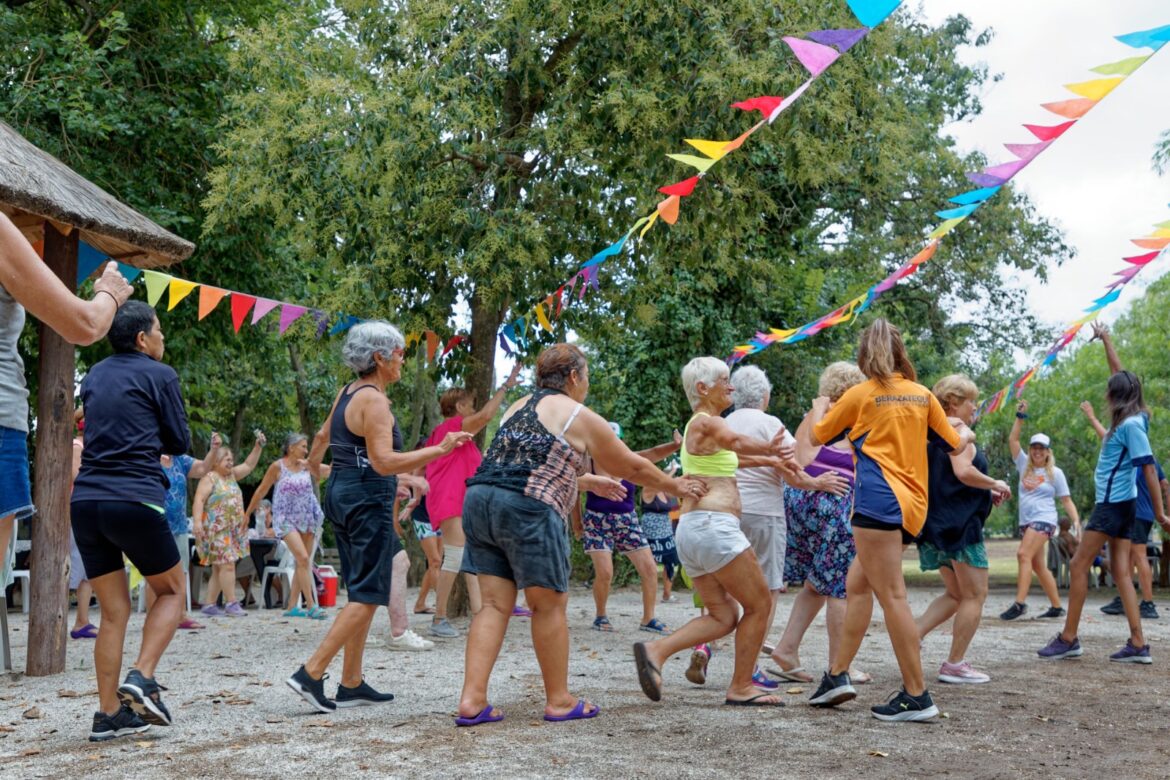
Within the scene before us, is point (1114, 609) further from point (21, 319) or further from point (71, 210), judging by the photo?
point (21, 319)

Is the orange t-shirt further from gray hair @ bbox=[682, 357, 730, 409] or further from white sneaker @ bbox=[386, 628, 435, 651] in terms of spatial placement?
white sneaker @ bbox=[386, 628, 435, 651]

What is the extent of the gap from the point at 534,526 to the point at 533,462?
30 centimetres

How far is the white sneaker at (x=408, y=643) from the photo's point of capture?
883 centimetres

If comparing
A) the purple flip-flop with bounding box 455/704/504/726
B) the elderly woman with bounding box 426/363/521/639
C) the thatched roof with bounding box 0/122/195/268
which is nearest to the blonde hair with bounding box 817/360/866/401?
the purple flip-flop with bounding box 455/704/504/726

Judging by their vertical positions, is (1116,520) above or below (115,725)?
above

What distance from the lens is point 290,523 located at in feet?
40.8

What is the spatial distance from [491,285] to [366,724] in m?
5.32

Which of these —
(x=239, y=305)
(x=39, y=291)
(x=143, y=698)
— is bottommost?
(x=143, y=698)

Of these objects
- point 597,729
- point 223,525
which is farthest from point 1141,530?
point 223,525

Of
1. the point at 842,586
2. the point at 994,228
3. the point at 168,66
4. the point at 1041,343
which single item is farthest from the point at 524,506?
the point at 1041,343

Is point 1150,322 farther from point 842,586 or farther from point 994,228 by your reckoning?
point 842,586

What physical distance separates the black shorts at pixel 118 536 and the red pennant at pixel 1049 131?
479 centimetres

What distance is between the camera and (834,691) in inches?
237

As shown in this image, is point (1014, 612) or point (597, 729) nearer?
point (597, 729)
